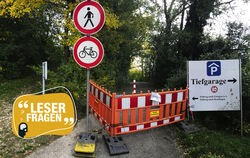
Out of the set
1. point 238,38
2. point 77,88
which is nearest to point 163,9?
point 238,38

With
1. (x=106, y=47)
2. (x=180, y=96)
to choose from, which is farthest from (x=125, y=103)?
(x=106, y=47)

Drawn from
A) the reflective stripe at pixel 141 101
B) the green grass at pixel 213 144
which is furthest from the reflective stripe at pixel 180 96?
the reflective stripe at pixel 141 101

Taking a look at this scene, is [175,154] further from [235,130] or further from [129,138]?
[235,130]

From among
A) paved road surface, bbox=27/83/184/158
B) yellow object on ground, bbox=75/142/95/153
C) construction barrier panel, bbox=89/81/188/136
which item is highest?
construction barrier panel, bbox=89/81/188/136

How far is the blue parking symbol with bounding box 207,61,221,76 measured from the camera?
4441 mm

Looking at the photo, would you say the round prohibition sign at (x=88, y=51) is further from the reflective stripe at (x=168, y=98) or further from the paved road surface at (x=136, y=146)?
the reflective stripe at (x=168, y=98)

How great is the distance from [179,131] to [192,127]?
0.37 m

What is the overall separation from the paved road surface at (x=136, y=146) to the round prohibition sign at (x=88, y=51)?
188 cm

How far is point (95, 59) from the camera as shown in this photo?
3568mm

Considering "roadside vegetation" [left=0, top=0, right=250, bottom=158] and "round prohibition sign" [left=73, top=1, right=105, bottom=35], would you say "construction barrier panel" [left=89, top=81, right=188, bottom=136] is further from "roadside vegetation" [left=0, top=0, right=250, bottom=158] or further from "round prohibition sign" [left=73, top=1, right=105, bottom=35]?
"round prohibition sign" [left=73, top=1, right=105, bottom=35]

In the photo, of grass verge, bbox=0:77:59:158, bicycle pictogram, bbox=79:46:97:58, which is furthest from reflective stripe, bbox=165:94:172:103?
grass verge, bbox=0:77:59:158

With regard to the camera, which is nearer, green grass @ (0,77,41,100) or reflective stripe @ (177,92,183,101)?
reflective stripe @ (177,92,183,101)

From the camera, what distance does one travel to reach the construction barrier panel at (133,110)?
150 inches

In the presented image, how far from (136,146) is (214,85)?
107 inches
